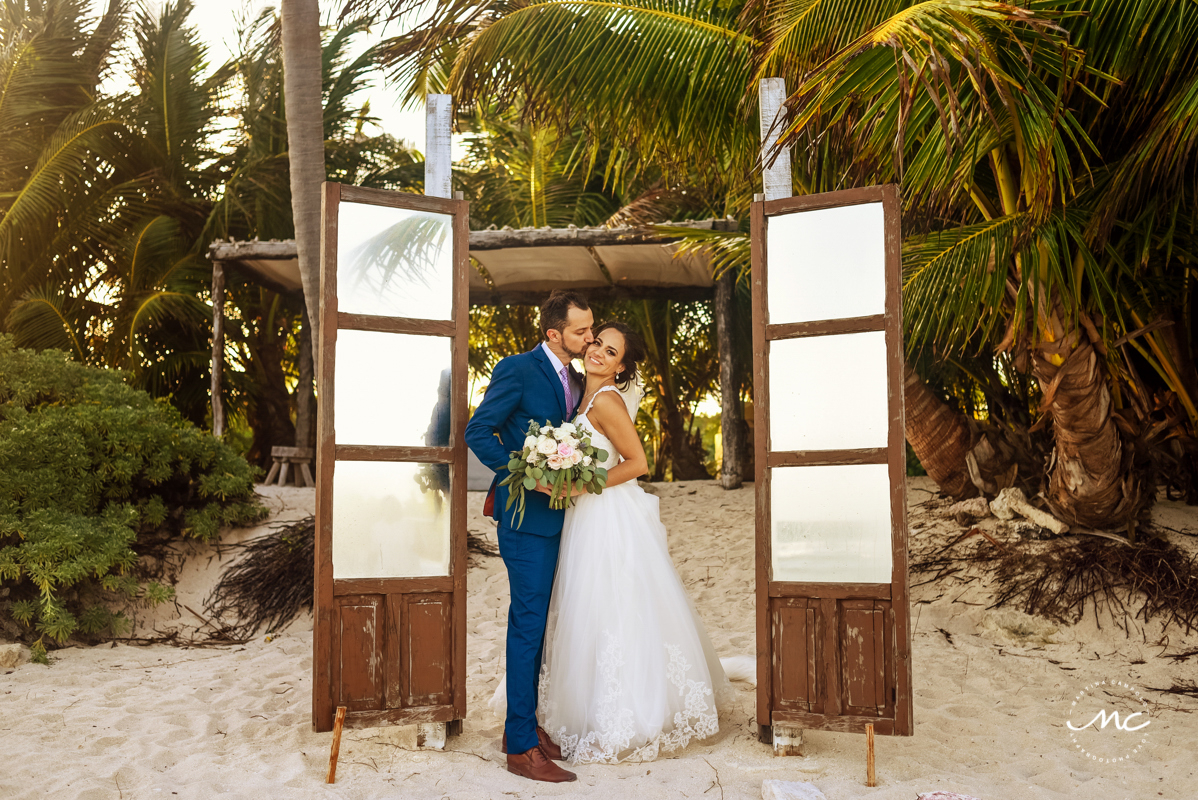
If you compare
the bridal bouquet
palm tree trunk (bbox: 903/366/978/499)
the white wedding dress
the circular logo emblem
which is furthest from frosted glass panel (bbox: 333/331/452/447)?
palm tree trunk (bbox: 903/366/978/499)

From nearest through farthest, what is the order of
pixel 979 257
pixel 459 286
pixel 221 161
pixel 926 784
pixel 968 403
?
pixel 926 784
pixel 459 286
pixel 979 257
pixel 968 403
pixel 221 161

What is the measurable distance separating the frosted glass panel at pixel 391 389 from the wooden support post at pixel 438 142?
2.50 feet

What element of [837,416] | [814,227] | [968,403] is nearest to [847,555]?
[837,416]

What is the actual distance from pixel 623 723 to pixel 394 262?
232 centimetres

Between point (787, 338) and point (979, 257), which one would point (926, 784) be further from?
point (979, 257)

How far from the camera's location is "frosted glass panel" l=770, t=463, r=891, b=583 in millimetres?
3697

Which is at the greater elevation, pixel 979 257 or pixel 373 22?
pixel 373 22

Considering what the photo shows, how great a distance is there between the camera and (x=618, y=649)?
374 cm

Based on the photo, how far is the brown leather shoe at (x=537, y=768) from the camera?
11.5ft

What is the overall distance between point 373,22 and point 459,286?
10.7 feet

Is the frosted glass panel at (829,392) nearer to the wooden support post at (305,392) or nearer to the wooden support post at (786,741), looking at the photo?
the wooden support post at (786,741)

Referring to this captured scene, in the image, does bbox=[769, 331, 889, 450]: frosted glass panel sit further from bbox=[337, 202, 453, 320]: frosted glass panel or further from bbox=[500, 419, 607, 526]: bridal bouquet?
bbox=[337, 202, 453, 320]: frosted glass panel

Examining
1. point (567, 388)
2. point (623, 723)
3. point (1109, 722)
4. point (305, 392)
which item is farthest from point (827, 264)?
point (305, 392)

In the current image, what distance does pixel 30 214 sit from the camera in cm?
1139
